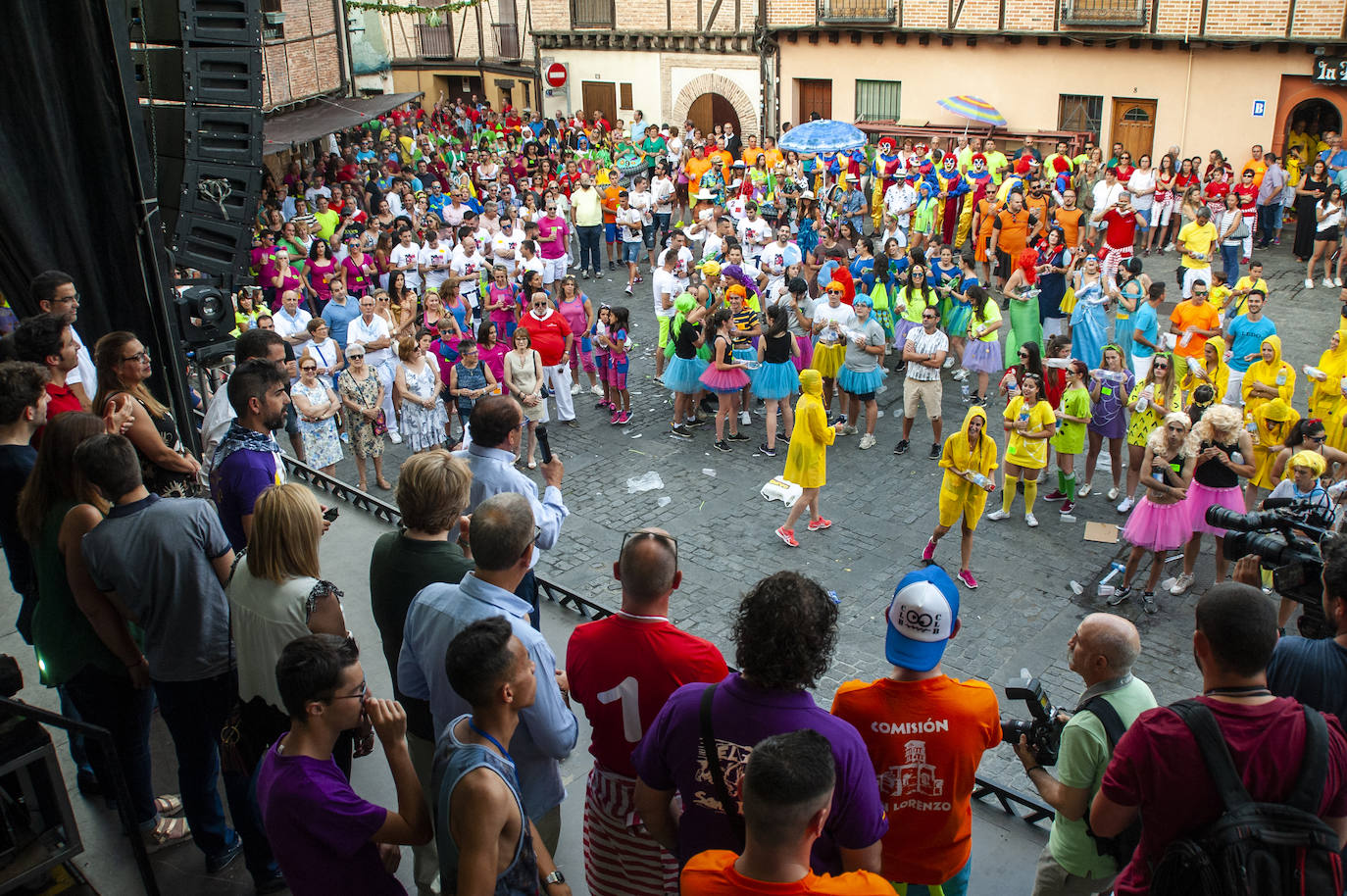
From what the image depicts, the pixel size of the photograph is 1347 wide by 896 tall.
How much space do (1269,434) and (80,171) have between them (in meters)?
8.24

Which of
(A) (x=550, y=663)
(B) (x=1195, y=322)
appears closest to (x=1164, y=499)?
(B) (x=1195, y=322)

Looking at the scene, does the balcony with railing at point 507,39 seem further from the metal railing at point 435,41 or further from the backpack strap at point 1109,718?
the backpack strap at point 1109,718

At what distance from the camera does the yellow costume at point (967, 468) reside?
26.9ft

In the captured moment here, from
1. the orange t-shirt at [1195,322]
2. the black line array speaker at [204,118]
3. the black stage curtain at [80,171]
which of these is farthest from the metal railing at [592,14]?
the black stage curtain at [80,171]

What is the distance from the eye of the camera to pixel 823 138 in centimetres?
1878

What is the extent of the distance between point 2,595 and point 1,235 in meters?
2.11

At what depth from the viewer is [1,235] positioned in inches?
222

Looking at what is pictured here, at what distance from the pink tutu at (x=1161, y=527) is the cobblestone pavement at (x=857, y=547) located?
1.68 feet

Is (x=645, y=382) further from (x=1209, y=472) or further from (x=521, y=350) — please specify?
(x=1209, y=472)

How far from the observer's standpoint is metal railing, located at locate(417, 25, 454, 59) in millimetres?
34281

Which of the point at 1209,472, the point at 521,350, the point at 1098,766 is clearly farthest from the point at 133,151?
the point at 1209,472

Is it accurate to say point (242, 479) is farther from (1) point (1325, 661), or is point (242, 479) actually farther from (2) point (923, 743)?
(1) point (1325, 661)

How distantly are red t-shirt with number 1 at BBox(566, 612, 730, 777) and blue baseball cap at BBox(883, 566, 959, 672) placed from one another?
0.56 meters

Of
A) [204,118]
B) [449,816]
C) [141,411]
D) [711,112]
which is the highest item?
[204,118]
